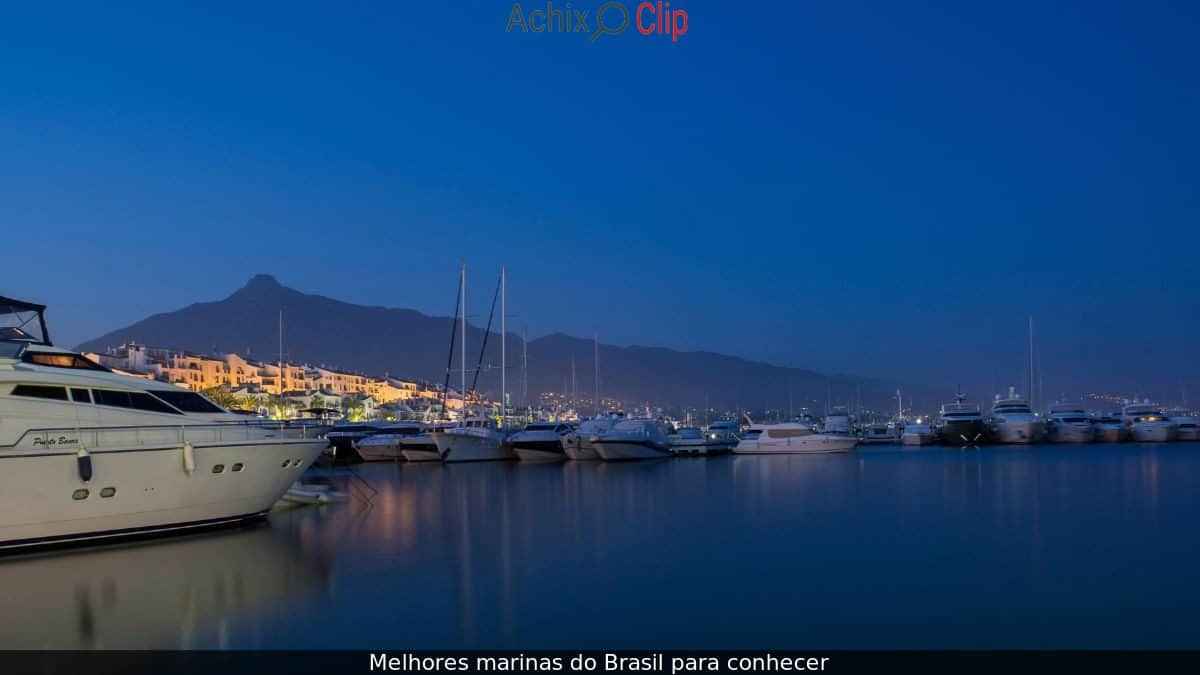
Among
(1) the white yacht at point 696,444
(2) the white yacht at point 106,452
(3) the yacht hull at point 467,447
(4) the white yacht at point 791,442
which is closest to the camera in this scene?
(2) the white yacht at point 106,452

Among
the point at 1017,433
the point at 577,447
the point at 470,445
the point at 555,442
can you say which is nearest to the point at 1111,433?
the point at 1017,433

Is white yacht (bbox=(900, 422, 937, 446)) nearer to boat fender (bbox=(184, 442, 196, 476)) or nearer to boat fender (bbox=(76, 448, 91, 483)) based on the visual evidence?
boat fender (bbox=(184, 442, 196, 476))

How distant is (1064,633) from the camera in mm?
11922

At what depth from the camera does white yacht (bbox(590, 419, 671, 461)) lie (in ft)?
197

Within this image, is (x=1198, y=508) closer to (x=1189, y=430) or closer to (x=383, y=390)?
(x=1189, y=430)

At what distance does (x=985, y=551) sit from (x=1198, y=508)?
12407mm

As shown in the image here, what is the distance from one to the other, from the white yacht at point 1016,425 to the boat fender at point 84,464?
271 feet

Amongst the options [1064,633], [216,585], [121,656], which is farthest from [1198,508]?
[121,656]

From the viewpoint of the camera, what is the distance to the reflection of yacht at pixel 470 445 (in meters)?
57.6

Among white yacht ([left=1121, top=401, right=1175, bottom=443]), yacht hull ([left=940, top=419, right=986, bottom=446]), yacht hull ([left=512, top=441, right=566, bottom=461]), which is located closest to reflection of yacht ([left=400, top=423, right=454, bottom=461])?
yacht hull ([left=512, top=441, right=566, bottom=461])

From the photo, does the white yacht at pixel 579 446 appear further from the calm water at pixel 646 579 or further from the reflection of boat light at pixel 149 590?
the reflection of boat light at pixel 149 590

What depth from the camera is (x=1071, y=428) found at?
297 ft

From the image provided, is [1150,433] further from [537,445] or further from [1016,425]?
[537,445]

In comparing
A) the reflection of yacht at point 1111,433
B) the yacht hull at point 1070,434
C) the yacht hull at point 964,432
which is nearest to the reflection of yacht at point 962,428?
the yacht hull at point 964,432
